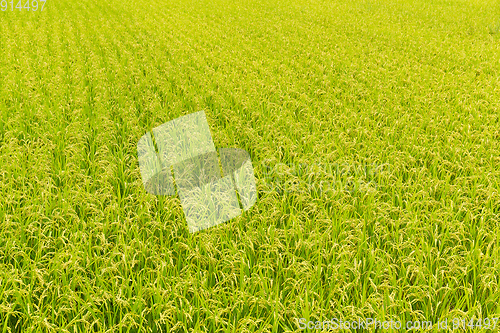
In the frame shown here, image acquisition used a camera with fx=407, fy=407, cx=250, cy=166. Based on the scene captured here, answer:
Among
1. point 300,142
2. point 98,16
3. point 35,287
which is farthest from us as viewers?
point 98,16

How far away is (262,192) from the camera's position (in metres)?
3.84

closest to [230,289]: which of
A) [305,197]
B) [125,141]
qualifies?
[305,197]

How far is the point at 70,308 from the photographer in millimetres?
2289

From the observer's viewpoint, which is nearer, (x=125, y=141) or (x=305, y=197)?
(x=305, y=197)

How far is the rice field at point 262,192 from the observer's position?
245 cm

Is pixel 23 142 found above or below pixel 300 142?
above

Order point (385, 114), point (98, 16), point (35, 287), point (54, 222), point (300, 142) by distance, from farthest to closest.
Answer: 1. point (98, 16)
2. point (385, 114)
3. point (300, 142)
4. point (54, 222)
5. point (35, 287)

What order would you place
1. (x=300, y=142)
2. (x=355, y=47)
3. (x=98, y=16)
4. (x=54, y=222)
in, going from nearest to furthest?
(x=54, y=222) → (x=300, y=142) → (x=355, y=47) → (x=98, y=16)

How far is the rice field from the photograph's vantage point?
8.04 feet

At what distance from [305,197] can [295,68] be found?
5092 mm

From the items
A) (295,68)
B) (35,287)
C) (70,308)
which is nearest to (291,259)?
(70,308)

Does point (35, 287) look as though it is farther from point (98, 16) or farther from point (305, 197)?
point (98, 16)

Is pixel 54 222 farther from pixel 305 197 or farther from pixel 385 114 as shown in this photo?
pixel 385 114

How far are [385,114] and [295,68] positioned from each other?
292 centimetres
